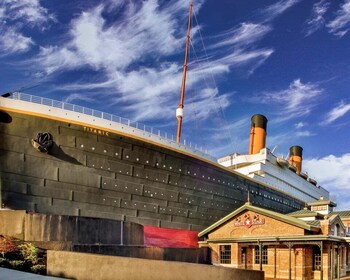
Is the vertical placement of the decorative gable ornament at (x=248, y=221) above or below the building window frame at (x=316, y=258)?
above

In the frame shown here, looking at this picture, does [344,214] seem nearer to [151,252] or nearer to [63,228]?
[151,252]

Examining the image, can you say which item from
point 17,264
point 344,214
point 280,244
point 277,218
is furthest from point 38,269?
point 344,214

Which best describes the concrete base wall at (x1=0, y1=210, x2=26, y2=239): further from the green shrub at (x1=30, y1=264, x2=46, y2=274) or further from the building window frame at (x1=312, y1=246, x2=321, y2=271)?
the building window frame at (x1=312, y1=246, x2=321, y2=271)

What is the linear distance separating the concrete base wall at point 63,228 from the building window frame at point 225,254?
33.9ft

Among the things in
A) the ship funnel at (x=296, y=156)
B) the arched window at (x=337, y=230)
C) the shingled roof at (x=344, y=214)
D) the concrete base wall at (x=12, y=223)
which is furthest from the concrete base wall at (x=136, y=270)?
the ship funnel at (x=296, y=156)

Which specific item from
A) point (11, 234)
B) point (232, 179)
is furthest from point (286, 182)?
point (11, 234)

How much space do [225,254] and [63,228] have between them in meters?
15.2

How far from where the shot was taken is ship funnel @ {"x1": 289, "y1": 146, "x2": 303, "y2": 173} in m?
60.8

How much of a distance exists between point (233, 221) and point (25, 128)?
17.3 metres

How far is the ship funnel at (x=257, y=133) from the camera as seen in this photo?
161 feet

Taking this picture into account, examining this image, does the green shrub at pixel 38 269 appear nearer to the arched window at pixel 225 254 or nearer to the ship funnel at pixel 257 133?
the arched window at pixel 225 254

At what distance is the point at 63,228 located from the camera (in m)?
16.7

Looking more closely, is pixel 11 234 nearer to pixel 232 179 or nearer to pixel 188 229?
pixel 188 229

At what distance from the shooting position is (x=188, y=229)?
96.3ft
